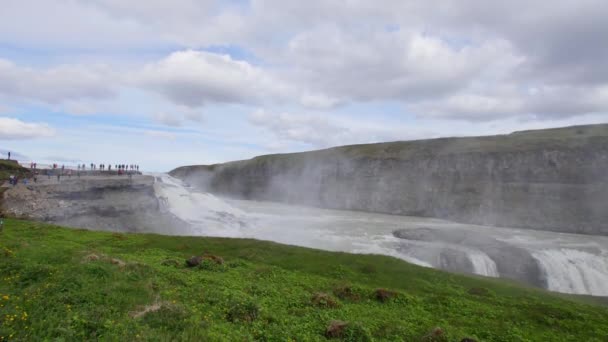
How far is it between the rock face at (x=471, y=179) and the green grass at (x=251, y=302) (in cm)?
4724

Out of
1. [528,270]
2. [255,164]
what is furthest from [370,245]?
[255,164]

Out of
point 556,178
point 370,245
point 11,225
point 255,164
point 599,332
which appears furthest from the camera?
point 255,164

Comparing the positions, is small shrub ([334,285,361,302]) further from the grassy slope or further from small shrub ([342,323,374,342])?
the grassy slope

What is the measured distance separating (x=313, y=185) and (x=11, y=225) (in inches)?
3234

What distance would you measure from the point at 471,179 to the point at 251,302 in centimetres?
7464

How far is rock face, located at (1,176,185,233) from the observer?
36.1 metres

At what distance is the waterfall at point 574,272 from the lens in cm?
3253

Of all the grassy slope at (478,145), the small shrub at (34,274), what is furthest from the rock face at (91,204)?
the grassy slope at (478,145)

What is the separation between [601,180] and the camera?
2405 inches

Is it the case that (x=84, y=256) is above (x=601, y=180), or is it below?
below

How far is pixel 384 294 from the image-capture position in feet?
58.1

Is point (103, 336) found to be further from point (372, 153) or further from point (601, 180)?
point (372, 153)

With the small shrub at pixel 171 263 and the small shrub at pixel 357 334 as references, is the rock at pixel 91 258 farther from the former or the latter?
the small shrub at pixel 357 334


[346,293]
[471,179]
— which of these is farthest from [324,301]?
[471,179]
